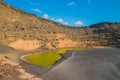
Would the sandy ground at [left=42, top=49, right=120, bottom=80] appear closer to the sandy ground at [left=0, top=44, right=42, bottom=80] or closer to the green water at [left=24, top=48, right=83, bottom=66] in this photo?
the sandy ground at [left=0, top=44, right=42, bottom=80]

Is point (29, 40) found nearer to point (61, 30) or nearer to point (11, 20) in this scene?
point (11, 20)

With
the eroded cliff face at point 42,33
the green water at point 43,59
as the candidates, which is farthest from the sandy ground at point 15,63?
the eroded cliff face at point 42,33

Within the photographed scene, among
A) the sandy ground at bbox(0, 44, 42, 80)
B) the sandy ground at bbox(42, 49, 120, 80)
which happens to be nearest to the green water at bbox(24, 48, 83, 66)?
the sandy ground at bbox(42, 49, 120, 80)

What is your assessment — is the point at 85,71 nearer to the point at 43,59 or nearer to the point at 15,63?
the point at 15,63

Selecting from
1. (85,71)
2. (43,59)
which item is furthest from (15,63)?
(85,71)

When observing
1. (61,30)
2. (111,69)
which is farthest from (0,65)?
(61,30)

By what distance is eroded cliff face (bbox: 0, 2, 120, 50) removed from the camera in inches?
3853

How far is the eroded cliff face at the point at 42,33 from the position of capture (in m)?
97.9

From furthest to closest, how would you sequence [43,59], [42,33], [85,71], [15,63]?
1. [42,33]
2. [43,59]
3. [15,63]
4. [85,71]

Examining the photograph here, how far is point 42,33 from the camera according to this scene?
370 ft

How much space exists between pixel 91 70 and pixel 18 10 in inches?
2626

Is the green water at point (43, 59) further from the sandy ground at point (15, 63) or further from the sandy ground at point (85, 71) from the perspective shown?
the sandy ground at point (15, 63)

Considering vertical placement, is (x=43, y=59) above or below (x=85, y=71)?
above

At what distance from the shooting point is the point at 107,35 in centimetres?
13338
